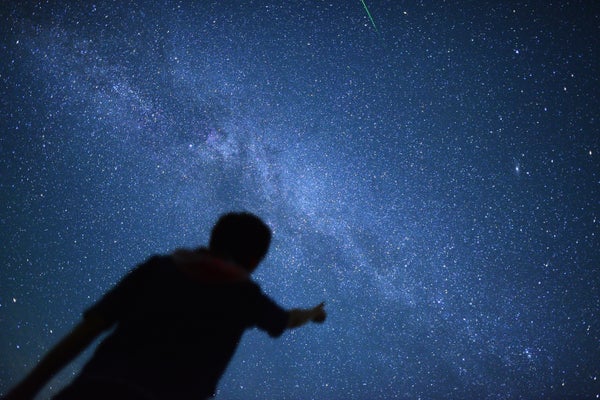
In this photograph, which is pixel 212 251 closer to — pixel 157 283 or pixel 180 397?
pixel 157 283

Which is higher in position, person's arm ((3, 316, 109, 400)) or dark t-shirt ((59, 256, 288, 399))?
dark t-shirt ((59, 256, 288, 399))

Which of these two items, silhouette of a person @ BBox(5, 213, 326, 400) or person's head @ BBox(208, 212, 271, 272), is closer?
silhouette of a person @ BBox(5, 213, 326, 400)

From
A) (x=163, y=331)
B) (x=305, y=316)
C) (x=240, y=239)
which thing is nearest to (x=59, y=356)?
(x=163, y=331)

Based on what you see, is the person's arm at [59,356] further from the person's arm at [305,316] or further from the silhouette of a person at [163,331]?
the person's arm at [305,316]

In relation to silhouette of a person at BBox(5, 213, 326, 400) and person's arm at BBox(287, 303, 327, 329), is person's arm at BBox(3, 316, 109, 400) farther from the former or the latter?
person's arm at BBox(287, 303, 327, 329)

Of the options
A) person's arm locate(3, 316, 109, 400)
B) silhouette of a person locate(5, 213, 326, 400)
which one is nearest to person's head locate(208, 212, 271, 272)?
silhouette of a person locate(5, 213, 326, 400)

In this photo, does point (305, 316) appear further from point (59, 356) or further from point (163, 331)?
point (59, 356)

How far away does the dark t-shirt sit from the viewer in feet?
3.40

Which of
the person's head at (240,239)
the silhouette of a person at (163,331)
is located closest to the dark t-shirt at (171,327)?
the silhouette of a person at (163,331)

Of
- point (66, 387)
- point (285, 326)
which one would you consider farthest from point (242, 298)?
point (66, 387)

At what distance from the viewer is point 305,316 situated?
155 centimetres

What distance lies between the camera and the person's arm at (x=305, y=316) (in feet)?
4.84

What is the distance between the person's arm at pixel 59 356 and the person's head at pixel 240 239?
45 centimetres

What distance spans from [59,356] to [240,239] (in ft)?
2.19
